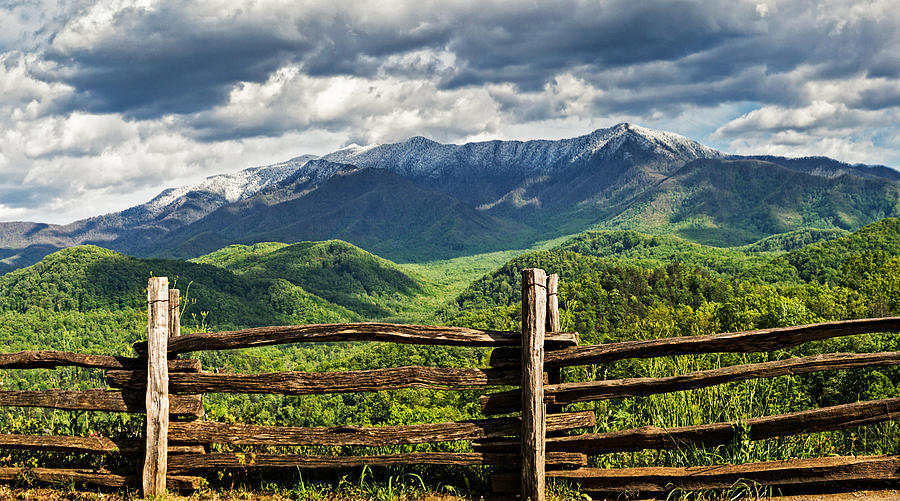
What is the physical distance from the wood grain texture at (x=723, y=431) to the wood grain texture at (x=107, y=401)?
2.87m

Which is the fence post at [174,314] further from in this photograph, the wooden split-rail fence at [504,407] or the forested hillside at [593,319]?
Answer: the forested hillside at [593,319]

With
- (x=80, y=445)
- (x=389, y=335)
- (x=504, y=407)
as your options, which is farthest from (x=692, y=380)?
(x=80, y=445)

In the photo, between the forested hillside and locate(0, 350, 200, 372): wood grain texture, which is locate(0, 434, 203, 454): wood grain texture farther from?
locate(0, 350, 200, 372): wood grain texture

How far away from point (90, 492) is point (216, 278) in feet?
585

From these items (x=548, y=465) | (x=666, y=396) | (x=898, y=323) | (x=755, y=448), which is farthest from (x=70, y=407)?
(x=898, y=323)

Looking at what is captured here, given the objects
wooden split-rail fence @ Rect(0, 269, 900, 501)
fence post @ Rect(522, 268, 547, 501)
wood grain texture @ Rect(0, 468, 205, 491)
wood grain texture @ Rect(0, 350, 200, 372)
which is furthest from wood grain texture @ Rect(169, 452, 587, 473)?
wood grain texture @ Rect(0, 350, 200, 372)

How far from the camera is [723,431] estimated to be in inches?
235

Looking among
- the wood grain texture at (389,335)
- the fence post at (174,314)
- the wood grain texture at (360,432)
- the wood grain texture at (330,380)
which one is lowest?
the wood grain texture at (360,432)

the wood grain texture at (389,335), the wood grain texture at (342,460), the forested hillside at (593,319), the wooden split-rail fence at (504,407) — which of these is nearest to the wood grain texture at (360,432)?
the wooden split-rail fence at (504,407)

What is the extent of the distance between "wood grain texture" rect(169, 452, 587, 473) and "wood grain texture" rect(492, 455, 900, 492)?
1.25 ft

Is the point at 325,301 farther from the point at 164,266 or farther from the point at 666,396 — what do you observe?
the point at 666,396

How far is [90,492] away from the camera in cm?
655

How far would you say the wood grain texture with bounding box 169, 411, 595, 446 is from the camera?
19.9ft

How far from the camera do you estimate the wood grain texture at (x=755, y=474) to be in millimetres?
5688
